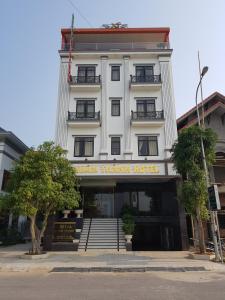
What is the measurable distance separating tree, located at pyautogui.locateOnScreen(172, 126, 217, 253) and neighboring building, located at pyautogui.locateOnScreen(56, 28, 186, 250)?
3.52m

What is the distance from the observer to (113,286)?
7.55m

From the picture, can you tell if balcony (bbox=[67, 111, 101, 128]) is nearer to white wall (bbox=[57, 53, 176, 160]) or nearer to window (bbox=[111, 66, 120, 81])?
white wall (bbox=[57, 53, 176, 160])

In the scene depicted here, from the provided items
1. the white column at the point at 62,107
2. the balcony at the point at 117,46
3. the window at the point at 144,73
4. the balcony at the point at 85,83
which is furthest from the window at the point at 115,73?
the white column at the point at 62,107

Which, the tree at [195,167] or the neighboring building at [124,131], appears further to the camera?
the neighboring building at [124,131]

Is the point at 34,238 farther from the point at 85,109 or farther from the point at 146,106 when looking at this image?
the point at 146,106

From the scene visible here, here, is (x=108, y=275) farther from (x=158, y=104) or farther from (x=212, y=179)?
(x=158, y=104)

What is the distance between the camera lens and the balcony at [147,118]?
65.4 ft

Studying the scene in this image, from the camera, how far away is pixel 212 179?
19281 mm

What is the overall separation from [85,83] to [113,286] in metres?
16.8

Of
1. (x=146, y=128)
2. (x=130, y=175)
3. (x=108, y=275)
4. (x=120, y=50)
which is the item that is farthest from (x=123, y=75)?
(x=108, y=275)

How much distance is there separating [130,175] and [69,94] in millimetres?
8919

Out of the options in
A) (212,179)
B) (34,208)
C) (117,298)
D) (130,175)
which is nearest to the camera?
(117,298)

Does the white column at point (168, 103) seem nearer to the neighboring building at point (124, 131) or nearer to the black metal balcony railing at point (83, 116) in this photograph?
the neighboring building at point (124, 131)

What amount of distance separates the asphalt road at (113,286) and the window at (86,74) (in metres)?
16.1
